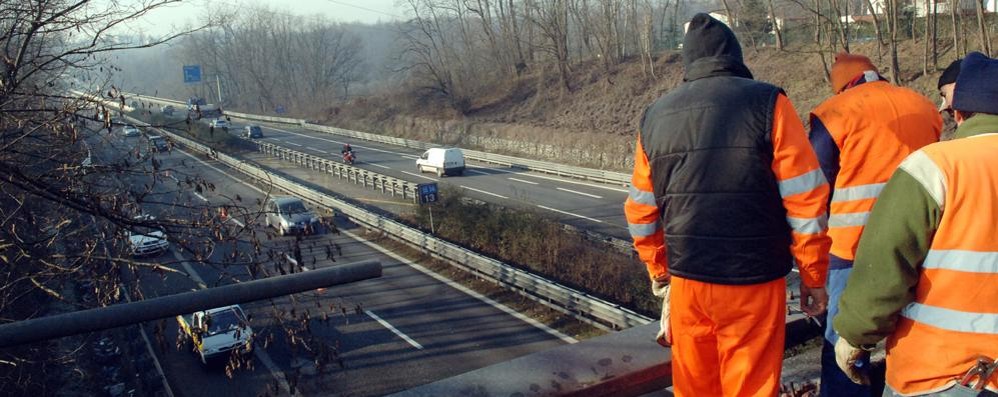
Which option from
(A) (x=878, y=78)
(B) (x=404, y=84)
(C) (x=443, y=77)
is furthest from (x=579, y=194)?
(B) (x=404, y=84)

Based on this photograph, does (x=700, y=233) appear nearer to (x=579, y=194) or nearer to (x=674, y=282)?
(x=674, y=282)

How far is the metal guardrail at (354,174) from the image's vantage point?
27.1 meters

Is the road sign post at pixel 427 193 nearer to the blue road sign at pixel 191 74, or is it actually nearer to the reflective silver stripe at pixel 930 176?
the reflective silver stripe at pixel 930 176

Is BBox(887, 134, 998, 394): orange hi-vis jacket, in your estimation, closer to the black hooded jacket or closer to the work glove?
the black hooded jacket

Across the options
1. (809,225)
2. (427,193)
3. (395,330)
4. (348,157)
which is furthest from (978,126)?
(348,157)

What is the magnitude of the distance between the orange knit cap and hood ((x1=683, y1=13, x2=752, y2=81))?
3.31 feet

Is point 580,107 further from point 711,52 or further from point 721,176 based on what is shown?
point 721,176

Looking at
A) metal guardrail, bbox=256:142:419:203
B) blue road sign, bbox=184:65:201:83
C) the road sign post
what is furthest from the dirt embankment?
the road sign post

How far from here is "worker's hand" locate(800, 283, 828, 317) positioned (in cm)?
264

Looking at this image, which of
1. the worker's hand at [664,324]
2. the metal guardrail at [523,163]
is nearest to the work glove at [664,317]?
the worker's hand at [664,324]

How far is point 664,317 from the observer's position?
295 centimetres

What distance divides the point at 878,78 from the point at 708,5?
183 feet

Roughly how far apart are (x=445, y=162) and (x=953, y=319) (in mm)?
30799

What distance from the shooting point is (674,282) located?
2789 mm
